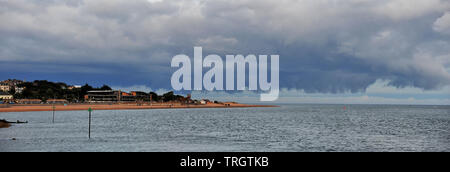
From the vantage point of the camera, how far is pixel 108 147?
42.4 metres

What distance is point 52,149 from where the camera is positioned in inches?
1558

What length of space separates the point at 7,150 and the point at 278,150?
2837 cm
